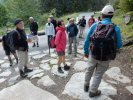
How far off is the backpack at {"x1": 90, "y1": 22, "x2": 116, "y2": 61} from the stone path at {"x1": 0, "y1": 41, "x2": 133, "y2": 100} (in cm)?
114

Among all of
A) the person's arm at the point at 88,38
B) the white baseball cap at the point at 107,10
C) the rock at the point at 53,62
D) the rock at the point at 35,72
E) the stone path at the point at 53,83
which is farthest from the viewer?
the rock at the point at 53,62

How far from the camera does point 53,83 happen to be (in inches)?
294

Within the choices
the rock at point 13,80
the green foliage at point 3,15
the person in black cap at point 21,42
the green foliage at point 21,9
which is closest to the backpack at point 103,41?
the person in black cap at point 21,42

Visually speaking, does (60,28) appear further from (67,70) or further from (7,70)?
(7,70)

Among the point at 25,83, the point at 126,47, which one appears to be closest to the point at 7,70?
the point at 25,83

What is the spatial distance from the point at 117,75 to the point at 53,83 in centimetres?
185

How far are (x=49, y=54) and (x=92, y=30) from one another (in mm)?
5541

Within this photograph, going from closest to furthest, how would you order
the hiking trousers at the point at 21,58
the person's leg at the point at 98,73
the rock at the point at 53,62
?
the person's leg at the point at 98,73, the hiking trousers at the point at 21,58, the rock at the point at 53,62

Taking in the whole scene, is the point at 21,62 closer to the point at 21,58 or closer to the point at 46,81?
the point at 21,58

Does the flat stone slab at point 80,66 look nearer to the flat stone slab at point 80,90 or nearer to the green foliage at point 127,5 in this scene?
the flat stone slab at point 80,90

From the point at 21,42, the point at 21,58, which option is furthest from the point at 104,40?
the point at 21,58

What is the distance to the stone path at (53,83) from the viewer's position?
6.70 m

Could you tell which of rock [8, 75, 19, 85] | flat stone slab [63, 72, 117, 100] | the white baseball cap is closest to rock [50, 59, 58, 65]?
rock [8, 75, 19, 85]

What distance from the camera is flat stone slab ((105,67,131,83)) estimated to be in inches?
294
